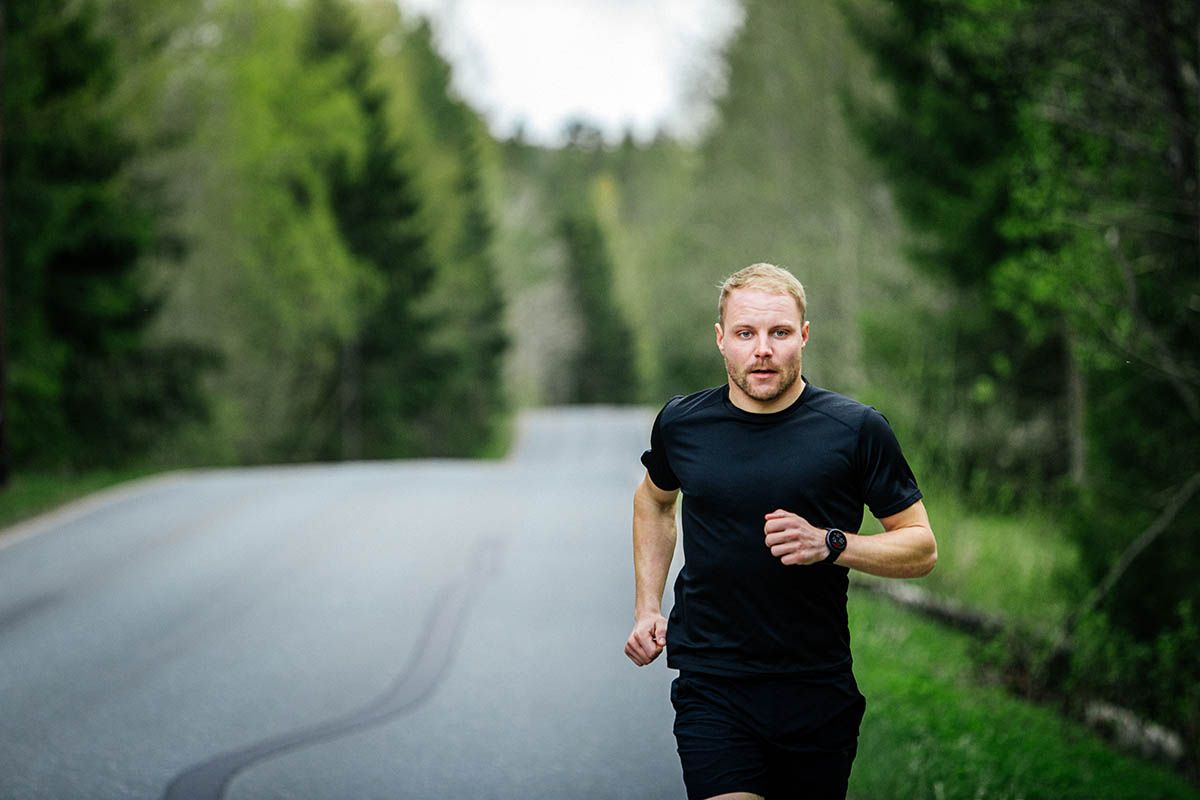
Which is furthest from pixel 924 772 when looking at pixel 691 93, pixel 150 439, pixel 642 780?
pixel 691 93

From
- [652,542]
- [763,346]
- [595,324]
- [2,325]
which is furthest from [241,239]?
[595,324]

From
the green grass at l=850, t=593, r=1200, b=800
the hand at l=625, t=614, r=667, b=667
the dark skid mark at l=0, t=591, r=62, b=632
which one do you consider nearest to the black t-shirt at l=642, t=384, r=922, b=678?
the hand at l=625, t=614, r=667, b=667

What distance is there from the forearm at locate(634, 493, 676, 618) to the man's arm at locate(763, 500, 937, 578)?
0.57 metres

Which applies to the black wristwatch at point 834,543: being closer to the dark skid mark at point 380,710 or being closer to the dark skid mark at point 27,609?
the dark skid mark at point 380,710

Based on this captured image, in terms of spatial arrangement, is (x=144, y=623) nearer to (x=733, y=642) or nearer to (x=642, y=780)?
(x=642, y=780)

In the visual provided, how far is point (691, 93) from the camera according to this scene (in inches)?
1270

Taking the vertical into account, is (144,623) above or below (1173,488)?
below

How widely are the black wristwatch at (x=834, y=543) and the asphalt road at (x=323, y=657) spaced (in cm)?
300

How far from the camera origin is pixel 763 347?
334 centimetres

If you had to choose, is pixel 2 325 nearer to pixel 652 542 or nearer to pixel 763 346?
pixel 652 542

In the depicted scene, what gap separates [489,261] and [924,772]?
4497cm

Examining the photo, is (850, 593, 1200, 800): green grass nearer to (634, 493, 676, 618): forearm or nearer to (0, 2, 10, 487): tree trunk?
(634, 493, 676, 618): forearm

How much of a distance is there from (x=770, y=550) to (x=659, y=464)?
0.52 metres

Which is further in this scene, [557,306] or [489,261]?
[557,306]
